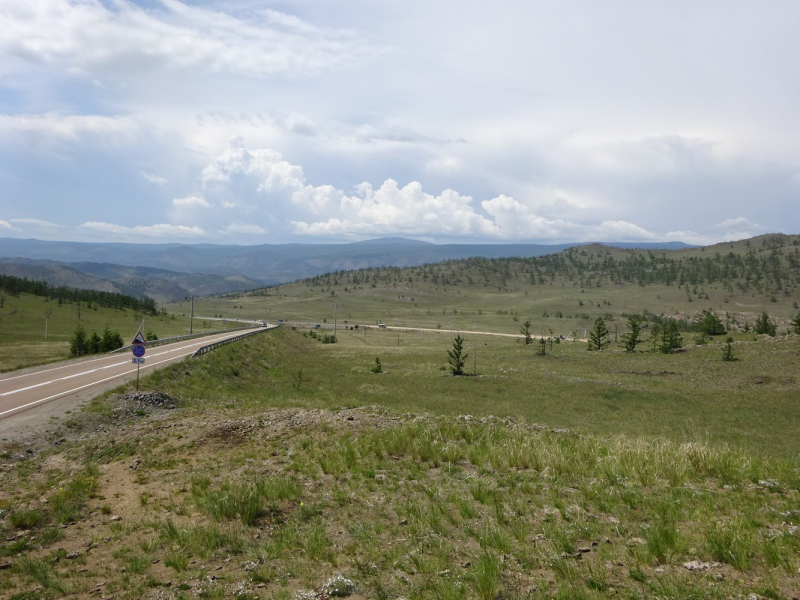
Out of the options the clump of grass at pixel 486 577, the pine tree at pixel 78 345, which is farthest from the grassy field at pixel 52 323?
the clump of grass at pixel 486 577

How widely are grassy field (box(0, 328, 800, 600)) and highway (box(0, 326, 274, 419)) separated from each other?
3352 mm

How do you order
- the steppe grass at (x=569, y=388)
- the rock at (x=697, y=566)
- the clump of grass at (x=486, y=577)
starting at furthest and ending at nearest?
the steppe grass at (x=569, y=388) → the rock at (x=697, y=566) → the clump of grass at (x=486, y=577)

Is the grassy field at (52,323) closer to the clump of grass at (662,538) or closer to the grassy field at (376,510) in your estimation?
the grassy field at (376,510)

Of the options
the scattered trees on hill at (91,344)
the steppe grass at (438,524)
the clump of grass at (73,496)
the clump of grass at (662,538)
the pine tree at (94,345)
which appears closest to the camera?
the steppe grass at (438,524)

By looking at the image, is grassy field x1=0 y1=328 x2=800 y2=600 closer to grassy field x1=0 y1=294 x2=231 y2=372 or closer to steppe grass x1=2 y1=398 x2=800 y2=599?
steppe grass x1=2 y1=398 x2=800 y2=599

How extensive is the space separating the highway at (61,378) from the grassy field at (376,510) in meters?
3.35

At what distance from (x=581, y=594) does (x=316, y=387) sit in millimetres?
32385

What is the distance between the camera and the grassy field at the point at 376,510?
6246 mm

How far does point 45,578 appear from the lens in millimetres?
6711

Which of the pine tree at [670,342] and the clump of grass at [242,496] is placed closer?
the clump of grass at [242,496]

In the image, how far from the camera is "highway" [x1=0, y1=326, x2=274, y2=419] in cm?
1944

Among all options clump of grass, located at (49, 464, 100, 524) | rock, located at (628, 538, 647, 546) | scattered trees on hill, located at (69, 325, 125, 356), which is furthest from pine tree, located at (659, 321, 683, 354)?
scattered trees on hill, located at (69, 325, 125, 356)

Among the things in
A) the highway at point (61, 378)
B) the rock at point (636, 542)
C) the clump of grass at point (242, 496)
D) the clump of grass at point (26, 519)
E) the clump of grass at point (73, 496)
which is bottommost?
the highway at point (61, 378)

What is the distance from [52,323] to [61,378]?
84605 mm
